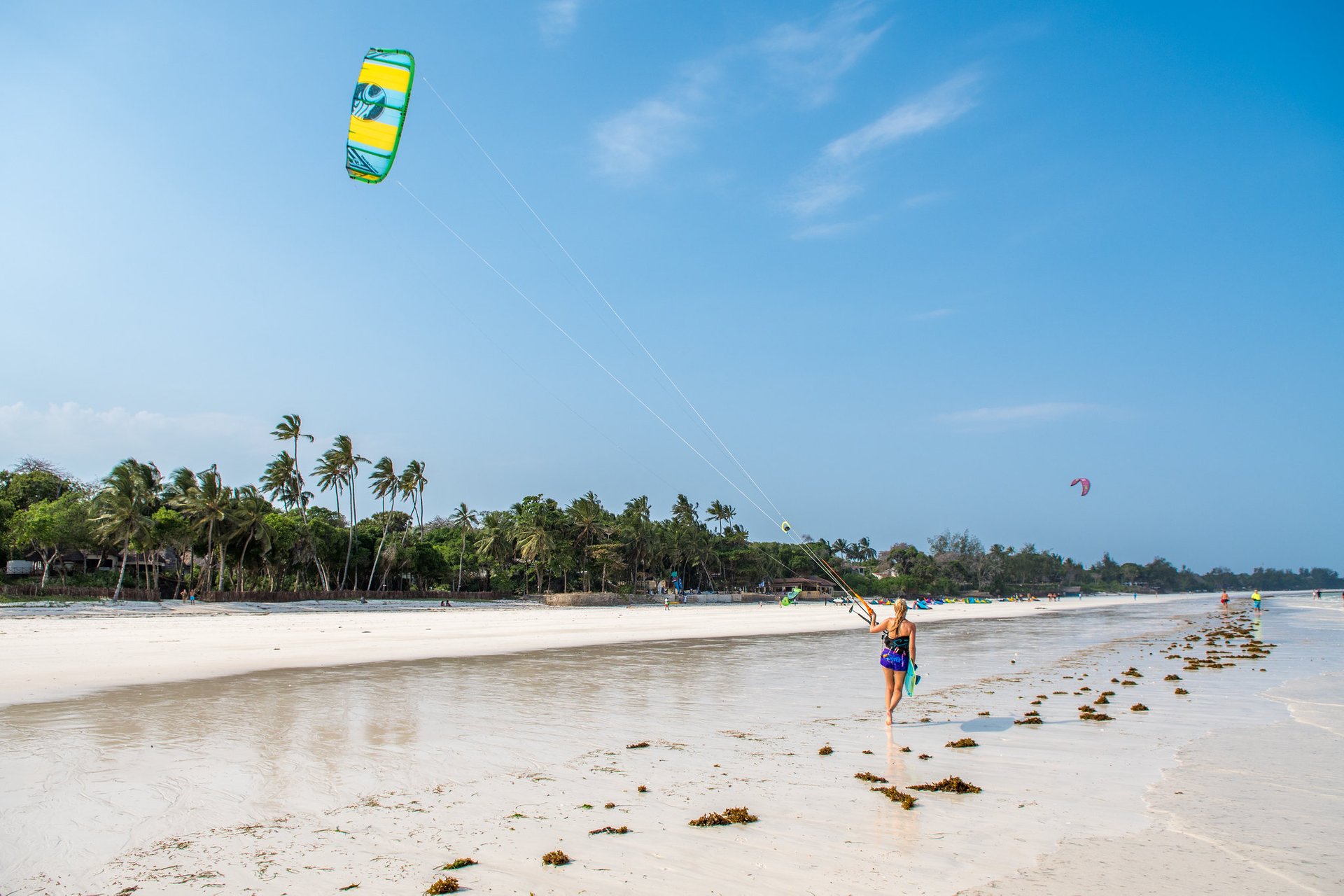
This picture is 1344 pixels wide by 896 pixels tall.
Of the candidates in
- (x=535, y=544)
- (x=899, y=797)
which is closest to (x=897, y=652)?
(x=899, y=797)

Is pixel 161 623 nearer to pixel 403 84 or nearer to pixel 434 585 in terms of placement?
pixel 403 84

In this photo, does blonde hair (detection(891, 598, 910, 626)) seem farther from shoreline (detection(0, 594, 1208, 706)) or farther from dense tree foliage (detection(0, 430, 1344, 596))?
dense tree foliage (detection(0, 430, 1344, 596))

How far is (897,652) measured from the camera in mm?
10195

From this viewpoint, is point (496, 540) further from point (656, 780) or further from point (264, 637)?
point (656, 780)

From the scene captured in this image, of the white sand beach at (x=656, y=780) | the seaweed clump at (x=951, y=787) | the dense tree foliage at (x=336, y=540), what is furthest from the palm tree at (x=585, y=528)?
the seaweed clump at (x=951, y=787)

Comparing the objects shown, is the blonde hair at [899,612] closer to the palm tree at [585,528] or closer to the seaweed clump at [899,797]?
the seaweed clump at [899,797]

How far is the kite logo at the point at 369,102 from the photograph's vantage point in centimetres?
1753

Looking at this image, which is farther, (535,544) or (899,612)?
(535,544)

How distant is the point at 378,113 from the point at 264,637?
17.9 metres

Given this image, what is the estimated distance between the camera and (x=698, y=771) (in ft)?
25.4

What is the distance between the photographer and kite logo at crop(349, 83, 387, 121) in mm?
17531

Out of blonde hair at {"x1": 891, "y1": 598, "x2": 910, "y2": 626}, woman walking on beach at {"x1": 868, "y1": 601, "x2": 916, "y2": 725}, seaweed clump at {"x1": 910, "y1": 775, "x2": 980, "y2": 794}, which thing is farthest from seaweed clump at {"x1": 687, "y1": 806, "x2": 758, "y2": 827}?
blonde hair at {"x1": 891, "y1": 598, "x2": 910, "y2": 626}

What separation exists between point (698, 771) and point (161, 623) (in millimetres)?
33448

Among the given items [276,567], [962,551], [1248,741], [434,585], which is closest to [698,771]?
[1248,741]
